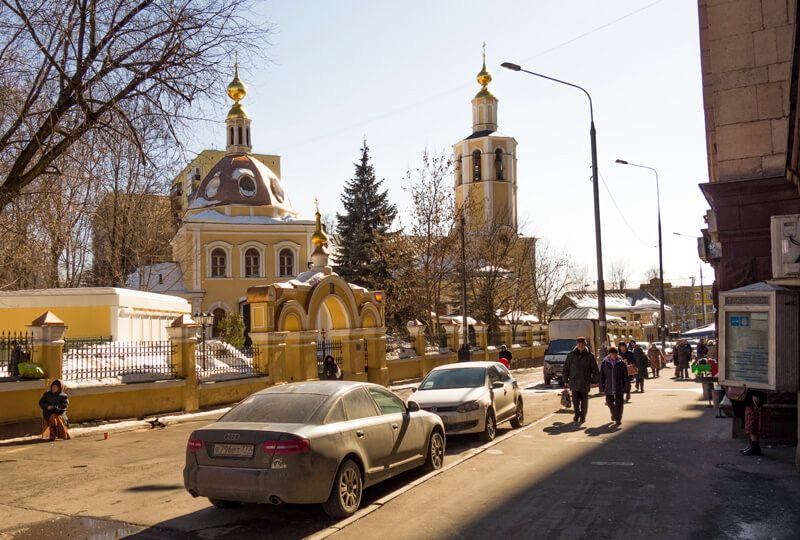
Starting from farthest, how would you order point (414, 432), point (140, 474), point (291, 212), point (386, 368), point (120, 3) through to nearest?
point (291, 212) → point (386, 368) → point (120, 3) → point (140, 474) → point (414, 432)

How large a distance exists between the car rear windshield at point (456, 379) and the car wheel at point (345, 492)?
5.58m

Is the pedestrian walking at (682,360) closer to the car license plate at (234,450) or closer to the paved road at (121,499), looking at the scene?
the paved road at (121,499)

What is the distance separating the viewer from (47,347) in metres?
15.1

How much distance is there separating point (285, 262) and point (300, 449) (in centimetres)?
4691

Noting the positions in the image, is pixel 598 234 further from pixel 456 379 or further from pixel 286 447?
pixel 286 447

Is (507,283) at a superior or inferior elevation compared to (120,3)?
inferior

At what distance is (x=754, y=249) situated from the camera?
1173cm

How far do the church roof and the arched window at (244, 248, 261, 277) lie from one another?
3.84 metres

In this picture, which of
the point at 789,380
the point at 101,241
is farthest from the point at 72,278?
the point at 789,380

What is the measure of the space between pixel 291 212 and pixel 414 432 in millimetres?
47336

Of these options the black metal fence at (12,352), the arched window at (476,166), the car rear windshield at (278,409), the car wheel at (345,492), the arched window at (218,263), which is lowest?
the car wheel at (345,492)

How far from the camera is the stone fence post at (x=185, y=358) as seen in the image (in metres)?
18.4

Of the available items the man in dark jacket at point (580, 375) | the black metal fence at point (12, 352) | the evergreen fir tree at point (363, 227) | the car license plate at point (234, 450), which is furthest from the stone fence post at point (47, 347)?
the evergreen fir tree at point (363, 227)

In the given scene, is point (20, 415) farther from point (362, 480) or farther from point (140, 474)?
point (362, 480)
